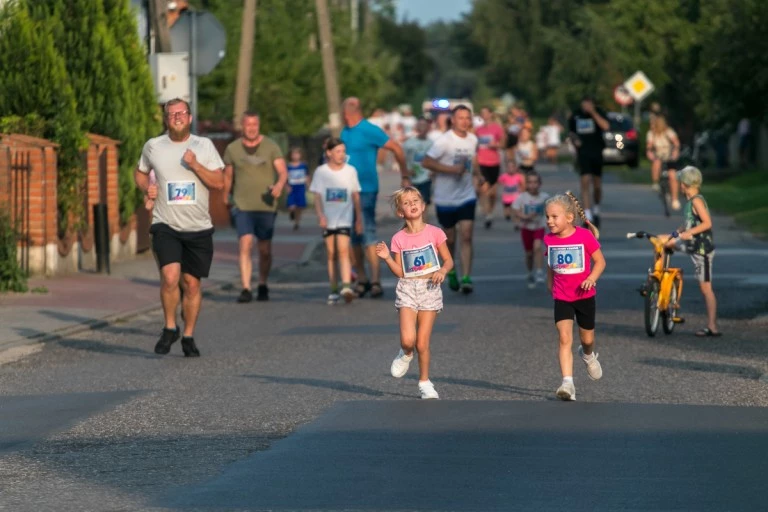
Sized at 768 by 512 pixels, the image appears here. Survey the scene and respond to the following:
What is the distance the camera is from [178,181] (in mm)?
13031

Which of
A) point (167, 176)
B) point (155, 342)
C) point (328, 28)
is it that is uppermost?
point (328, 28)

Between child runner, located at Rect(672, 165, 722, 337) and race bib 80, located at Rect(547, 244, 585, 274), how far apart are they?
3.50 metres

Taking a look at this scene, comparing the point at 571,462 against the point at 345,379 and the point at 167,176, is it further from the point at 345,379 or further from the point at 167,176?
the point at 167,176

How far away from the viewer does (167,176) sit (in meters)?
13.0

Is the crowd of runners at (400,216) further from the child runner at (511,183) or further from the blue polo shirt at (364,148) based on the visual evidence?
the child runner at (511,183)

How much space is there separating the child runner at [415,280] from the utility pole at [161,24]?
37.0 feet

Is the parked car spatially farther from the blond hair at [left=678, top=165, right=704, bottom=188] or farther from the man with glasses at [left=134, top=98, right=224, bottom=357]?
the man with glasses at [left=134, top=98, right=224, bottom=357]

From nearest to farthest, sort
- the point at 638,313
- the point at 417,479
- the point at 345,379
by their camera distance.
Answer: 1. the point at 417,479
2. the point at 345,379
3. the point at 638,313

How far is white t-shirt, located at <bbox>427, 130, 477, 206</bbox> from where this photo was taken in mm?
17875

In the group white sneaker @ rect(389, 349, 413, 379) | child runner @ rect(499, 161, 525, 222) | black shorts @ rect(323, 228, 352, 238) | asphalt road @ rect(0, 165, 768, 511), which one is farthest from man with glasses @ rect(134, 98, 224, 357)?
child runner @ rect(499, 161, 525, 222)

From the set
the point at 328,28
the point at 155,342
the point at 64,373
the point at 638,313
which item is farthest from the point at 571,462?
the point at 328,28

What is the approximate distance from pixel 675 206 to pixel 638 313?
15.1 m

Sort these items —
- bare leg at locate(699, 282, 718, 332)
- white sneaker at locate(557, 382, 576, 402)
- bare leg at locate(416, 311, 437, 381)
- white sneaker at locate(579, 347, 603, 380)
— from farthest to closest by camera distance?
bare leg at locate(699, 282, 718, 332), white sneaker at locate(579, 347, 603, 380), bare leg at locate(416, 311, 437, 381), white sneaker at locate(557, 382, 576, 402)

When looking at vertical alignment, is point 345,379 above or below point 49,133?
below
